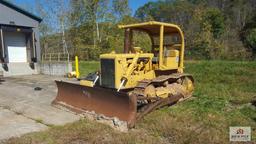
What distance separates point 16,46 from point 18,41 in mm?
363

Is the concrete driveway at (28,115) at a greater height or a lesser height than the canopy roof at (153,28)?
lesser

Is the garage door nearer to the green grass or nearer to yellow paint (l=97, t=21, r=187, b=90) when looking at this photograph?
yellow paint (l=97, t=21, r=187, b=90)

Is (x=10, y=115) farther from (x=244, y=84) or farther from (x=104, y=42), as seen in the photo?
(x=104, y=42)

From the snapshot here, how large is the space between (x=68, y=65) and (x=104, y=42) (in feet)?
24.7

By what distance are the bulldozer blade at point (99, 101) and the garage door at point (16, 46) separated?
10749mm

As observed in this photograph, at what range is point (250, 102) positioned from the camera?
611 centimetres

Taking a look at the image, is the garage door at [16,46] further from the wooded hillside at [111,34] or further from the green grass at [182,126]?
the green grass at [182,126]

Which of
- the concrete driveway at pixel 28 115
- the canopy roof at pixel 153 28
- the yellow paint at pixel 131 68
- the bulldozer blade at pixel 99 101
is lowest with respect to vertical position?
the concrete driveway at pixel 28 115

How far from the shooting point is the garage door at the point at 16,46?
1553cm

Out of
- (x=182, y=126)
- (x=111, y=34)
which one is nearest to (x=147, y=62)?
(x=182, y=126)

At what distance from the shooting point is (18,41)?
1602 cm

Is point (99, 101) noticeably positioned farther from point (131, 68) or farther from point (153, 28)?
point (153, 28)

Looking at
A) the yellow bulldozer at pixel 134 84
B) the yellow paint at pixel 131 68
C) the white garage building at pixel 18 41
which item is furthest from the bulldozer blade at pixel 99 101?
the white garage building at pixel 18 41

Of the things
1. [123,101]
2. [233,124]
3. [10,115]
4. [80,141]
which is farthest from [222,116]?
[10,115]
